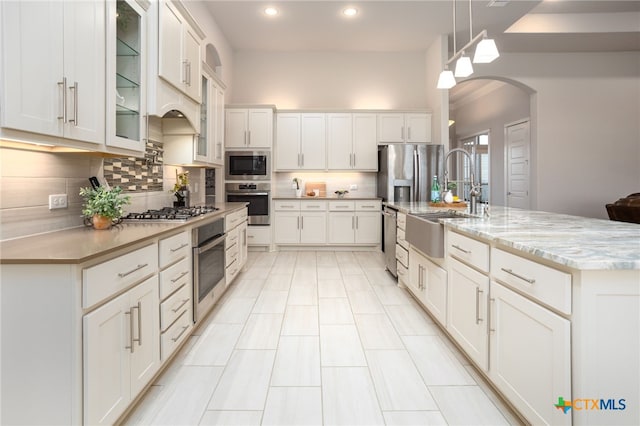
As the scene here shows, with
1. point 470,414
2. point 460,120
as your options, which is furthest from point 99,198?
point 460,120

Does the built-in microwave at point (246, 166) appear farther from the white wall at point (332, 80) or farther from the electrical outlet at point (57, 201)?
the electrical outlet at point (57, 201)

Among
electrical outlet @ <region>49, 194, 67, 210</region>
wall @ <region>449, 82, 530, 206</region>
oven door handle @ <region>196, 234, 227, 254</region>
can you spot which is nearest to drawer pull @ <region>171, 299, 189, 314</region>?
oven door handle @ <region>196, 234, 227, 254</region>

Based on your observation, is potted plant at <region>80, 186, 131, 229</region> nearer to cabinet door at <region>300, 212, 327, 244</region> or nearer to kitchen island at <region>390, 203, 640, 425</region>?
kitchen island at <region>390, 203, 640, 425</region>

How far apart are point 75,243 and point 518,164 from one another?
7842 mm

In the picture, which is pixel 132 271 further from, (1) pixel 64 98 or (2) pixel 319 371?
(2) pixel 319 371

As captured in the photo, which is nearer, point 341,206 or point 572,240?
point 572,240

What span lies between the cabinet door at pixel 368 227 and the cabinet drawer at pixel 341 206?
0.51ft

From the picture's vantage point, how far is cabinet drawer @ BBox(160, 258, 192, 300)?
78.8 inches

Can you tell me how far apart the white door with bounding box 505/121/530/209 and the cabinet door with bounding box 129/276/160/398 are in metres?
7.22

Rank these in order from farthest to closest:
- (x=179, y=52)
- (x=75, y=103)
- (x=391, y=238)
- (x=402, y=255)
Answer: (x=391, y=238)
(x=402, y=255)
(x=179, y=52)
(x=75, y=103)

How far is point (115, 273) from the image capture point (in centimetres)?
149

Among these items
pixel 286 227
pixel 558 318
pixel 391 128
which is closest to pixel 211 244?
pixel 558 318

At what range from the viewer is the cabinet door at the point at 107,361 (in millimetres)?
1303

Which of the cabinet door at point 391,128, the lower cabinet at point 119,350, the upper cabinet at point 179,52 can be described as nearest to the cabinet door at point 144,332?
the lower cabinet at point 119,350
